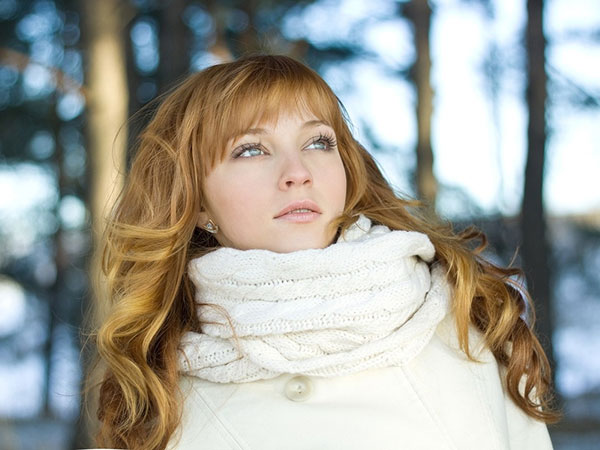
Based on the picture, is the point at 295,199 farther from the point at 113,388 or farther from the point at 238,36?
the point at 238,36

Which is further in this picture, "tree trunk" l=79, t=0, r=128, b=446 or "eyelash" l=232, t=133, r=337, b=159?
"tree trunk" l=79, t=0, r=128, b=446

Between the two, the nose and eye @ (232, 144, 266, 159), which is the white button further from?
eye @ (232, 144, 266, 159)

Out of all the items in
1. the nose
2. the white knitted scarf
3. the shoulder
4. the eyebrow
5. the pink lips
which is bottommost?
the shoulder

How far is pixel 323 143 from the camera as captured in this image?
7.55 ft

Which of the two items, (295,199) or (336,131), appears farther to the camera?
(336,131)

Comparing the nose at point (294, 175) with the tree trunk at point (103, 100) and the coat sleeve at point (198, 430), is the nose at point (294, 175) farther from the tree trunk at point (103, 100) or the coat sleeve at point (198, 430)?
the tree trunk at point (103, 100)

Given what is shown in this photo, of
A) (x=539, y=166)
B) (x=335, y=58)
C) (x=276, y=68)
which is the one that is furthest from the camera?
(x=335, y=58)

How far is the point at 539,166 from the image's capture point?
213 inches

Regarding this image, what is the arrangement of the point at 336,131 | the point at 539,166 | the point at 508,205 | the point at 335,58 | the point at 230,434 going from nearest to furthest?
the point at 230,434 → the point at 336,131 → the point at 539,166 → the point at 508,205 → the point at 335,58

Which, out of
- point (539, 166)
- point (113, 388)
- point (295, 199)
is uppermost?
point (295, 199)

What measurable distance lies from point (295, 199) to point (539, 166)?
3.66 m

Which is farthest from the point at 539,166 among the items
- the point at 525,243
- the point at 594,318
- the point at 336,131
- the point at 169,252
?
the point at 169,252

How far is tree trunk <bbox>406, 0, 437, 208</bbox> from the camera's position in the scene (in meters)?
6.02

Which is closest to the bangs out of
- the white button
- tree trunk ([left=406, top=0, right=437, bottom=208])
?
the white button
